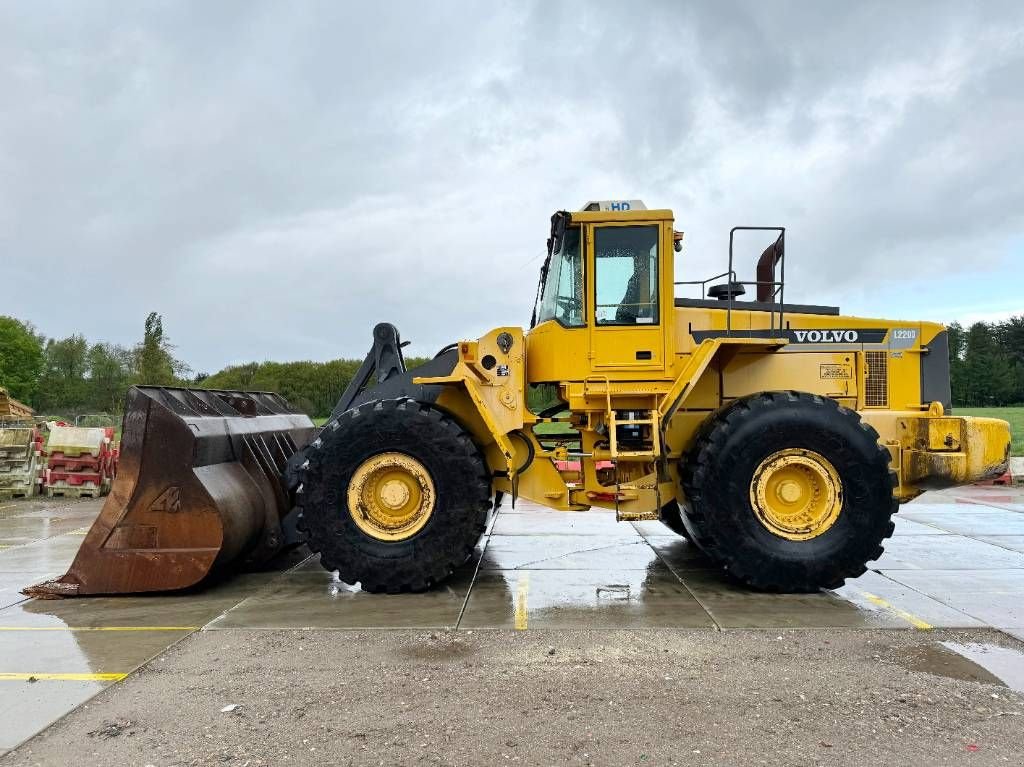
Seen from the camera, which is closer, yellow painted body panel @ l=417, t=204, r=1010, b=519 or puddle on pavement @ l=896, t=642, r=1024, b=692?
puddle on pavement @ l=896, t=642, r=1024, b=692

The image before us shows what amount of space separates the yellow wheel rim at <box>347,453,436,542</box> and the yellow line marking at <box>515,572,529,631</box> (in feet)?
3.29

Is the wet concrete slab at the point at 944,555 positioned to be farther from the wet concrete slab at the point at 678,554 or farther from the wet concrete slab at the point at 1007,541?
the wet concrete slab at the point at 678,554

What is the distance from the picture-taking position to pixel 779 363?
21.6 feet

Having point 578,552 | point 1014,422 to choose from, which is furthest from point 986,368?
point 578,552

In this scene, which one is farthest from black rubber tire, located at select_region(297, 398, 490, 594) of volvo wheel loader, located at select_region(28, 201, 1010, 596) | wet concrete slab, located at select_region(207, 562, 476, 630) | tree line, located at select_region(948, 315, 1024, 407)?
tree line, located at select_region(948, 315, 1024, 407)

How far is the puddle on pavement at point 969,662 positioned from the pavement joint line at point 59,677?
15.5 feet

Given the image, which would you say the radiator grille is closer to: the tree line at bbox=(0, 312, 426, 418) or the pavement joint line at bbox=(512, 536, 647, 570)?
the pavement joint line at bbox=(512, 536, 647, 570)

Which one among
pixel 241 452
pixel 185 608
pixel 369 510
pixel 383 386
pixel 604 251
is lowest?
pixel 185 608

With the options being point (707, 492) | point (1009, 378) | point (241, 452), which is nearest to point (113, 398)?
point (241, 452)

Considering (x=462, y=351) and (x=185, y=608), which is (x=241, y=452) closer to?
(x=185, y=608)

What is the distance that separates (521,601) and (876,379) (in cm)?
385

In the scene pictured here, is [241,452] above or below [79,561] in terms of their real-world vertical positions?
above

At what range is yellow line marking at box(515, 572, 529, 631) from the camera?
5.12m

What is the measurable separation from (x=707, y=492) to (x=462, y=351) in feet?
7.70
